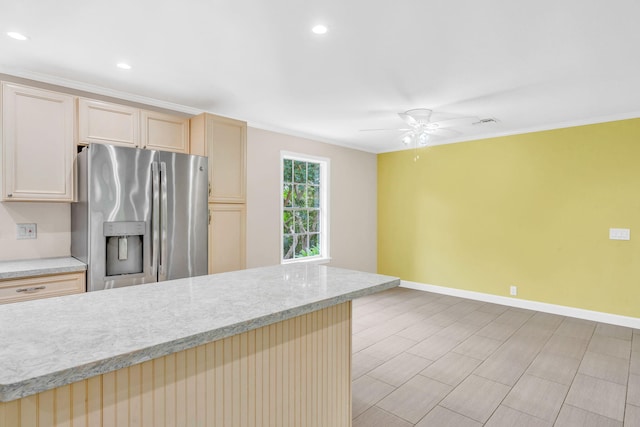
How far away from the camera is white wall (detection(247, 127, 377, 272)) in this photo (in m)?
4.53

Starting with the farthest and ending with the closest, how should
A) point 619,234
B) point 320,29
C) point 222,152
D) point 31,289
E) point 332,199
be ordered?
point 332,199, point 619,234, point 222,152, point 31,289, point 320,29

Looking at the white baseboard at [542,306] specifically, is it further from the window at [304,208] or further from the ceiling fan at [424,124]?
the ceiling fan at [424,124]

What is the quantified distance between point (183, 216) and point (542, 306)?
4546 mm

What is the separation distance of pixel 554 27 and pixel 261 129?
3267mm

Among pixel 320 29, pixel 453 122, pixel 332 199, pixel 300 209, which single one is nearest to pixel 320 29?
pixel 320 29

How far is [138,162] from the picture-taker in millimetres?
2902

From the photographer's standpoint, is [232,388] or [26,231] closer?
[232,388]

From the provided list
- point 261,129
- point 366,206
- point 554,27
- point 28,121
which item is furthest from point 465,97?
point 28,121

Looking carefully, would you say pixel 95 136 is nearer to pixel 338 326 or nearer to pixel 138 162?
pixel 138 162

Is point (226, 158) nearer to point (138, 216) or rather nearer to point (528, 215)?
point (138, 216)

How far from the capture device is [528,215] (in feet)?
15.4

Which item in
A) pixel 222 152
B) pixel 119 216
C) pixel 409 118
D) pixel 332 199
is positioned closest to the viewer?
pixel 119 216

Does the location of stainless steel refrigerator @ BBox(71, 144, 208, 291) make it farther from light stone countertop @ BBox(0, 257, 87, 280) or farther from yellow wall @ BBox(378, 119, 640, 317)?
yellow wall @ BBox(378, 119, 640, 317)

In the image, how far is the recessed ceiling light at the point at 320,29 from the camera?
2156mm
